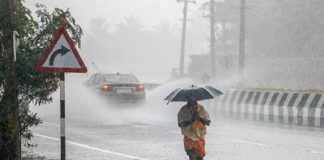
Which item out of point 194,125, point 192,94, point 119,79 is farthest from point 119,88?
point 192,94

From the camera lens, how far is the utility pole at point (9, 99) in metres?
9.84

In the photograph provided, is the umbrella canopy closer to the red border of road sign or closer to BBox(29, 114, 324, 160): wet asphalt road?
the red border of road sign

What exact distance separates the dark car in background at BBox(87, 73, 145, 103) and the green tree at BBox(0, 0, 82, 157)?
1235 centimetres

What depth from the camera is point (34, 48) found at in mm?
12195

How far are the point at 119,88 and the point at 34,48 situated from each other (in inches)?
508

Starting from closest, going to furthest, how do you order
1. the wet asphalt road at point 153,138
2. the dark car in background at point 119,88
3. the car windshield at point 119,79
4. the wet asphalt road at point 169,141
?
the wet asphalt road at point 169,141
the wet asphalt road at point 153,138
the dark car in background at point 119,88
the car windshield at point 119,79

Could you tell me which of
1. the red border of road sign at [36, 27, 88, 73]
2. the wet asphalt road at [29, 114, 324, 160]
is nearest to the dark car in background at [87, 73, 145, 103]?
the wet asphalt road at [29, 114, 324, 160]

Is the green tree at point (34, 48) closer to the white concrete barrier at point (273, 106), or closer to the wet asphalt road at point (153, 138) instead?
the wet asphalt road at point (153, 138)

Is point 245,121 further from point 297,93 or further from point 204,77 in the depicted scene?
point 204,77

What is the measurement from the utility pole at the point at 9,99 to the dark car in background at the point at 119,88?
14.8m

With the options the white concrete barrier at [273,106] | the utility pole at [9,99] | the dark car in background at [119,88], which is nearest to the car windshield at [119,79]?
the dark car in background at [119,88]

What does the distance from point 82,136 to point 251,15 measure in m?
51.1

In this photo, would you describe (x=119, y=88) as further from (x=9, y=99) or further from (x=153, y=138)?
(x=9, y=99)

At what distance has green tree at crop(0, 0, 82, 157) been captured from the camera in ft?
38.5
